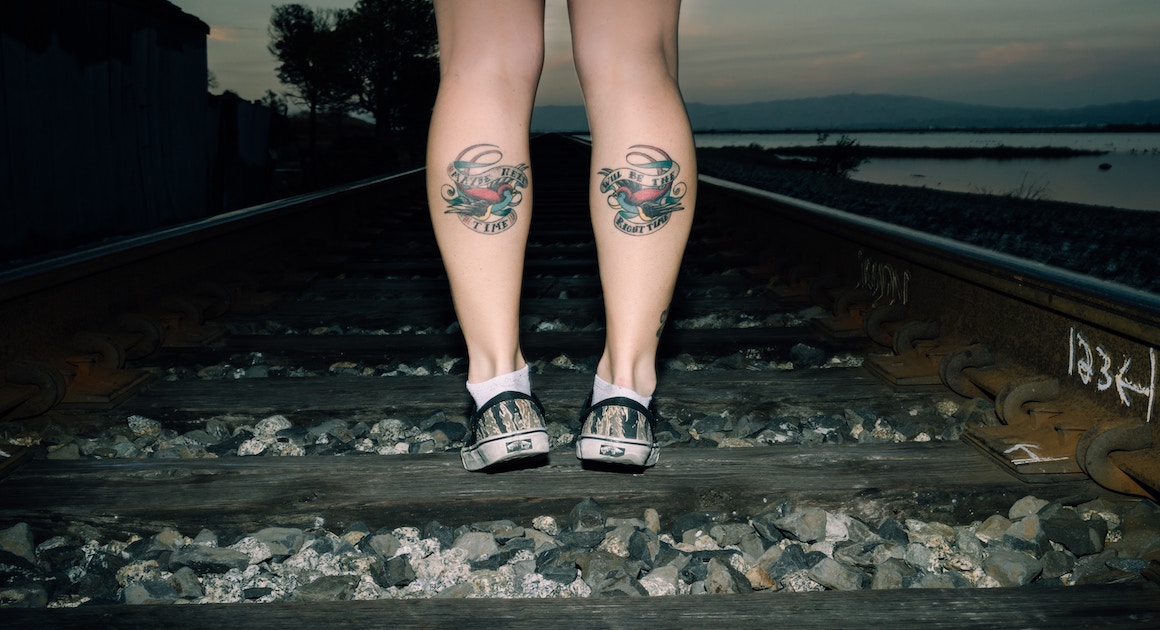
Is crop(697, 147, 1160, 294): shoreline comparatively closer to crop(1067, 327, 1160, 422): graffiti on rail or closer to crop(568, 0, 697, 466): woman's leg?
crop(1067, 327, 1160, 422): graffiti on rail

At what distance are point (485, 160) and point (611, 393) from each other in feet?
1.69

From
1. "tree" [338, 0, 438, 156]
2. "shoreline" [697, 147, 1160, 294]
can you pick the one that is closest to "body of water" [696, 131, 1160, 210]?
"shoreline" [697, 147, 1160, 294]

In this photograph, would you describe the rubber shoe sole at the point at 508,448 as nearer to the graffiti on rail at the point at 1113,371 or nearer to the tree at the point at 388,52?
the graffiti on rail at the point at 1113,371

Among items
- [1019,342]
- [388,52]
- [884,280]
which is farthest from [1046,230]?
[388,52]

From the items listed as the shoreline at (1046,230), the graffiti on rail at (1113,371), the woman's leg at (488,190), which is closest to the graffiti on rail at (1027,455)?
the graffiti on rail at (1113,371)

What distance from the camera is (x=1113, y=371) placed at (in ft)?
6.06

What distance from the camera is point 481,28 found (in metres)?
1.70

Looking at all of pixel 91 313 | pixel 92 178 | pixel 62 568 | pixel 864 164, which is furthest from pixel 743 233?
pixel 864 164

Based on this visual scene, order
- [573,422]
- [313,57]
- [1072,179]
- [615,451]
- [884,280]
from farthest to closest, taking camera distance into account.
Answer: [313,57] → [1072,179] → [884,280] → [573,422] → [615,451]

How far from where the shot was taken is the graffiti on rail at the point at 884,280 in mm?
3092

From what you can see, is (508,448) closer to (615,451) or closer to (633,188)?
(615,451)

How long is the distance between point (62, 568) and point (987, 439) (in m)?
1.73

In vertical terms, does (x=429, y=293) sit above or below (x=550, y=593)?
above

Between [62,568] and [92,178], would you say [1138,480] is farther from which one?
[92,178]
